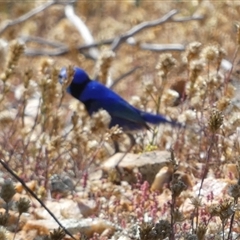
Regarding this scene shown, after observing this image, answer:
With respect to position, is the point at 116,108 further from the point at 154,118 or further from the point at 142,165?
the point at 142,165

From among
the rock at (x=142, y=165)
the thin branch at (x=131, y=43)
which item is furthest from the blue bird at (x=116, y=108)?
the thin branch at (x=131, y=43)

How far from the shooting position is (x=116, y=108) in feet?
13.9

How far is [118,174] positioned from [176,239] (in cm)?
126

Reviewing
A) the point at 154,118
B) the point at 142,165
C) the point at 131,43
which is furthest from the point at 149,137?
the point at 131,43

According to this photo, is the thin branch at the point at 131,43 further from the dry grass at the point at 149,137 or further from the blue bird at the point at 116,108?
the blue bird at the point at 116,108

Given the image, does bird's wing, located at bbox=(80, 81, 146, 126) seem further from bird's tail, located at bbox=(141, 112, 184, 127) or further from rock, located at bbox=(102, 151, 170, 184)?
rock, located at bbox=(102, 151, 170, 184)

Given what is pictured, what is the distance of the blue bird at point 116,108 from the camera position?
13.7 ft

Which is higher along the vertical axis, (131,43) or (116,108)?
(131,43)

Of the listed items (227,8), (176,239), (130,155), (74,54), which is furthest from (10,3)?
(176,239)

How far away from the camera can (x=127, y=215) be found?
2.92 m

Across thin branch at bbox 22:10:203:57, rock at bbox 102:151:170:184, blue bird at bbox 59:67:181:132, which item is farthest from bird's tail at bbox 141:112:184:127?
thin branch at bbox 22:10:203:57

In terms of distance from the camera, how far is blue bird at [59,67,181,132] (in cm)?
416

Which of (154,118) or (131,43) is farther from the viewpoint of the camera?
(131,43)

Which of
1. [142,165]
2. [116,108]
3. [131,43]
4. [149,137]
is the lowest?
[142,165]
